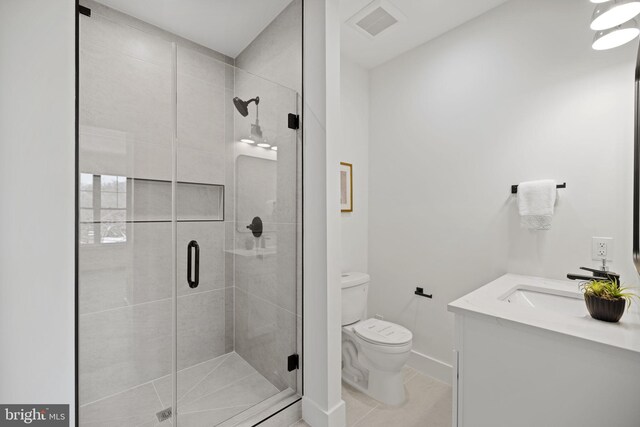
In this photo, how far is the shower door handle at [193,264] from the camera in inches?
55.9

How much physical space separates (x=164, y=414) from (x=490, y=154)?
247cm

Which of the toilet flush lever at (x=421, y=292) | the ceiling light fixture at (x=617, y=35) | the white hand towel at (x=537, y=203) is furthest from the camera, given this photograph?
the toilet flush lever at (x=421, y=292)

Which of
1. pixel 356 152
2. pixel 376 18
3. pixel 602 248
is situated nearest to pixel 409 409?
pixel 602 248

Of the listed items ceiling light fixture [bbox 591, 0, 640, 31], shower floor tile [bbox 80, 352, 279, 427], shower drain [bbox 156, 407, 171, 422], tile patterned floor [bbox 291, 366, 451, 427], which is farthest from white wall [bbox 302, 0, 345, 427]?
ceiling light fixture [bbox 591, 0, 640, 31]

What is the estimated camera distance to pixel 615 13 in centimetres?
118

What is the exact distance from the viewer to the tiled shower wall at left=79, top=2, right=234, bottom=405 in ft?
4.47

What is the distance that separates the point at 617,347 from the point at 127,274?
6.81ft

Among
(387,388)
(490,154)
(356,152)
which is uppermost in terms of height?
(356,152)

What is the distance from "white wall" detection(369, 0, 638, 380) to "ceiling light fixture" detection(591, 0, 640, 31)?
30cm

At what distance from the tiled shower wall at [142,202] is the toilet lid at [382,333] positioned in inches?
39.3

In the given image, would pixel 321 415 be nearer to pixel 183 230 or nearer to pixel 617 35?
pixel 183 230

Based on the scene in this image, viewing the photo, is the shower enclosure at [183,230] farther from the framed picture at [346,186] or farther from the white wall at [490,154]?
the white wall at [490,154]

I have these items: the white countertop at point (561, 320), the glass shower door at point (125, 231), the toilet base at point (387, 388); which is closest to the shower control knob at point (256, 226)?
the glass shower door at point (125, 231)

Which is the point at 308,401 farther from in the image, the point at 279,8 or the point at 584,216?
the point at 279,8
